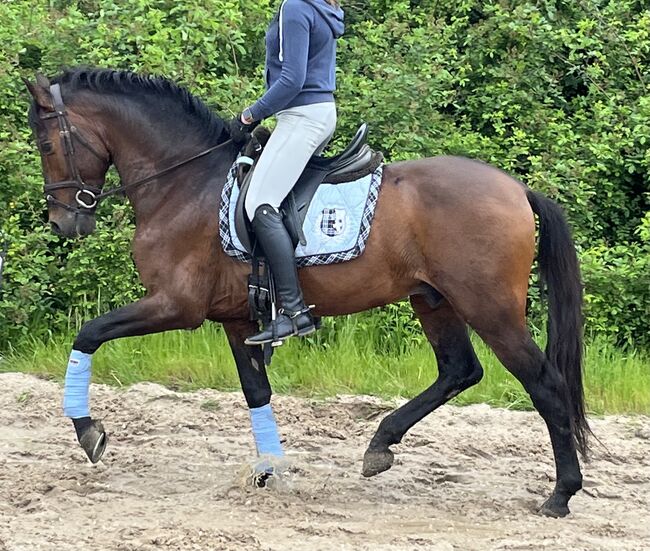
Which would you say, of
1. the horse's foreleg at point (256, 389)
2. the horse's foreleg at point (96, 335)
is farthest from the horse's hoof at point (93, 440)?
the horse's foreleg at point (256, 389)

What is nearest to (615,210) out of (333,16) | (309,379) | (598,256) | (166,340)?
(598,256)

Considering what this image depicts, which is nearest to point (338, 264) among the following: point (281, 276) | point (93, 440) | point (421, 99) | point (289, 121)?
point (281, 276)

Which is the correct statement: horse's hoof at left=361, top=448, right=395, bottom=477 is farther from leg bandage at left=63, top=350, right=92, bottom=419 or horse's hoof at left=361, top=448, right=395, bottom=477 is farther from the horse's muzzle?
the horse's muzzle

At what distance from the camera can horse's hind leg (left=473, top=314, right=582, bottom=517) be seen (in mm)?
5359

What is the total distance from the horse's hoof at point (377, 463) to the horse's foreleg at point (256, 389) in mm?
497

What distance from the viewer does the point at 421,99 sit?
31.3 ft

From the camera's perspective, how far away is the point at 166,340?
8.21 meters

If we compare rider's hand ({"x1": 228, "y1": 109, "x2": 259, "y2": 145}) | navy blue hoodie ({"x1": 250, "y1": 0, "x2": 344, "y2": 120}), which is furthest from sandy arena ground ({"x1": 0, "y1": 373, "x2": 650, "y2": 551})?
navy blue hoodie ({"x1": 250, "y1": 0, "x2": 344, "y2": 120})

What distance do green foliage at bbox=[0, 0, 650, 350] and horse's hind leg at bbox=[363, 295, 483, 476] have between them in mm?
2441

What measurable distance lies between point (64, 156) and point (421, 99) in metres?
4.69

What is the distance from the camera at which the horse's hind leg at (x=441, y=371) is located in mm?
5848

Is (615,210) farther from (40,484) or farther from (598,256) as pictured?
(40,484)

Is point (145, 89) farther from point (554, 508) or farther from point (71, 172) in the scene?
point (554, 508)

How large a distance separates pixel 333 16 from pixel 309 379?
313 cm
